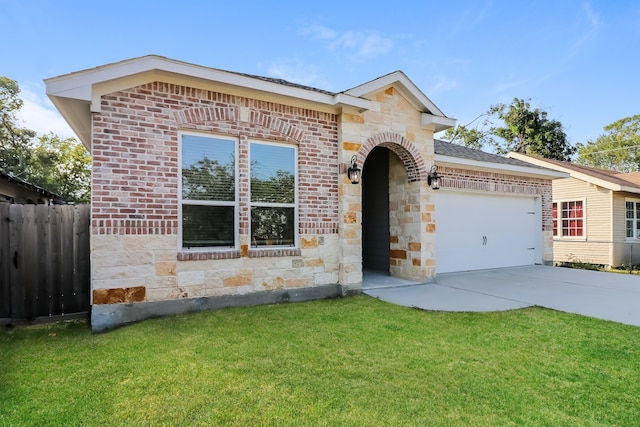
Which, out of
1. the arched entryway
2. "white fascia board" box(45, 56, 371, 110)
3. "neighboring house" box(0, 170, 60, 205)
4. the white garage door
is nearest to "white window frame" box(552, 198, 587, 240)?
the white garage door

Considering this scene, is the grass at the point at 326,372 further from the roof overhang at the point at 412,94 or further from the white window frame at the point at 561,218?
the white window frame at the point at 561,218

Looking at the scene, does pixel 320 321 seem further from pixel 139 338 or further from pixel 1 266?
pixel 1 266

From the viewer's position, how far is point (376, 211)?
8.80 metres

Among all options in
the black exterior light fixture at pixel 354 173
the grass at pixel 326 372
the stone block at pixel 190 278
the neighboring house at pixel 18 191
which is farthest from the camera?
the neighboring house at pixel 18 191

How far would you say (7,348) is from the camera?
3.72 meters

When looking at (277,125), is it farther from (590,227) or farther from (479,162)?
(590,227)

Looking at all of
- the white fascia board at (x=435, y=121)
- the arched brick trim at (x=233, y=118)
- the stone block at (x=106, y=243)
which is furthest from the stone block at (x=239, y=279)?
the white fascia board at (x=435, y=121)

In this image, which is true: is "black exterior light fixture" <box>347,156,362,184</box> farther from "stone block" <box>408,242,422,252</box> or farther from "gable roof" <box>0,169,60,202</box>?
"gable roof" <box>0,169,60,202</box>

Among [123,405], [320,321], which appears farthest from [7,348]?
[320,321]

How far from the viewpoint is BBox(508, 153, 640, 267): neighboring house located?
526 inches

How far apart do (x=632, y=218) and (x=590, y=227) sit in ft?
7.55

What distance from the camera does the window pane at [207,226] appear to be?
5.07 m

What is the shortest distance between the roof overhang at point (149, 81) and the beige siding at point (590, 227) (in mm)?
13284

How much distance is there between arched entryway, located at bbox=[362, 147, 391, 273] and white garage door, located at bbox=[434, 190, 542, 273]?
4.15ft
